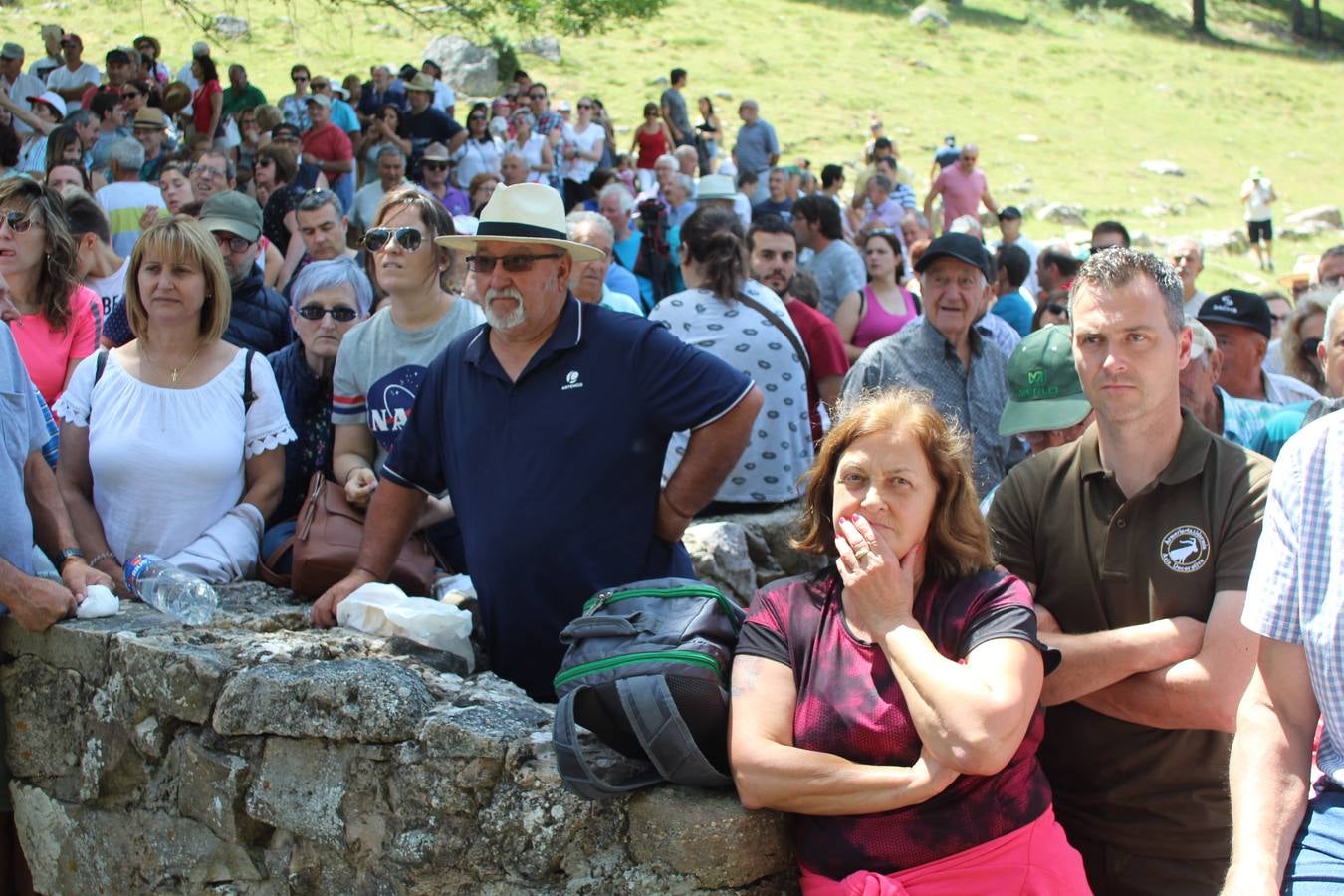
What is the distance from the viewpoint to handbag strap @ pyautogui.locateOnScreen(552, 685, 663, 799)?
2.72 m

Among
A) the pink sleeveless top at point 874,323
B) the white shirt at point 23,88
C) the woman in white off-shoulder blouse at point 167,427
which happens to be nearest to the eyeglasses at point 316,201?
the woman in white off-shoulder blouse at point 167,427

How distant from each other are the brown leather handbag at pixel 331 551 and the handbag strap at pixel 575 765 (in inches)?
62.3

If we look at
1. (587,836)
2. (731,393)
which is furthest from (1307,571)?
(731,393)

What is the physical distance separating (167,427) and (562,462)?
4.84ft

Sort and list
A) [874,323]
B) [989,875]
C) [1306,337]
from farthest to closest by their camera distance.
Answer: [874,323]
[1306,337]
[989,875]

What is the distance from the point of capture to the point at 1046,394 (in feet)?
11.8

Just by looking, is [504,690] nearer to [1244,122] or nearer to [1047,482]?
[1047,482]

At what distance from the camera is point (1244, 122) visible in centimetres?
3825

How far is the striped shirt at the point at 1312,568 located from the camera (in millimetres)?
2203

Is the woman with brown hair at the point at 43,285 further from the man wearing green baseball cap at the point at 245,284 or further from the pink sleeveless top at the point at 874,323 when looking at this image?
the pink sleeveless top at the point at 874,323

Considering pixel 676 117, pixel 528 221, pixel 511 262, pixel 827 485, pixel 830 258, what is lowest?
pixel 676 117

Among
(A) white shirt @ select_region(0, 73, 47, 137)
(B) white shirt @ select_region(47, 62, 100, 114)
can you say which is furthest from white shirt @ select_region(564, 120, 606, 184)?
(A) white shirt @ select_region(0, 73, 47, 137)

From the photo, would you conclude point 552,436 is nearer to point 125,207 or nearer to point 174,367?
point 174,367

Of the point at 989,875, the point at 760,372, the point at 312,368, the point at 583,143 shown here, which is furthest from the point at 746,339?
the point at 583,143
